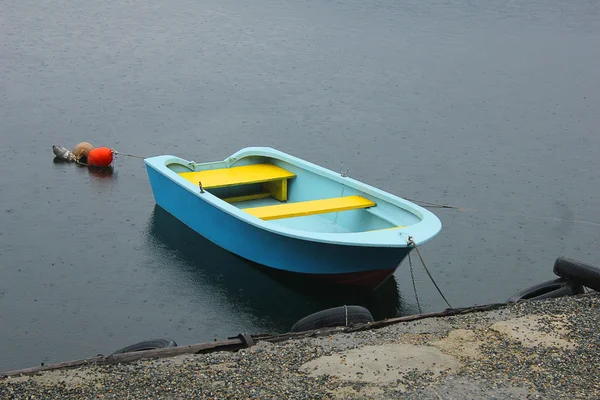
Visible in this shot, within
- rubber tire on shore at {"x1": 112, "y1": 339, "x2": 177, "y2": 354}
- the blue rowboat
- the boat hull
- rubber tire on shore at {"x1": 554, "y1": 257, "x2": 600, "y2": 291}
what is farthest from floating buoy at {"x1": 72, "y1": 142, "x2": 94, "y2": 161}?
rubber tire on shore at {"x1": 554, "y1": 257, "x2": 600, "y2": 291}

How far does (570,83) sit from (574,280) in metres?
13.3

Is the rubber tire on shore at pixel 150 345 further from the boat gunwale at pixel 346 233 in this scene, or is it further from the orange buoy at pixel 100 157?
the orange buoy at pixel 100 157

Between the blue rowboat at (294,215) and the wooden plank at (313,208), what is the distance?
0.04 ft

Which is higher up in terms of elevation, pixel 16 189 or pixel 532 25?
pixel 532 25

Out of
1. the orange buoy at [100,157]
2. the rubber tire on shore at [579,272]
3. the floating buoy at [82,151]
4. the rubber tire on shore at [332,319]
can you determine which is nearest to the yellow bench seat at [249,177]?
the orange buoy at [100,157]

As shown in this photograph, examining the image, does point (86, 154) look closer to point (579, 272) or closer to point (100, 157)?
point (100, 157)

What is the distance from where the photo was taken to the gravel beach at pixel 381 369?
7.18 metres

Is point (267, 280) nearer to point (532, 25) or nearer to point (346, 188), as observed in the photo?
point (346, 188)

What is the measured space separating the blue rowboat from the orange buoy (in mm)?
2580

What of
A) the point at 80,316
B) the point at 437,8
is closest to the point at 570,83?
the point at 437,8

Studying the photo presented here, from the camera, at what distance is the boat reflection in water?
10680mm

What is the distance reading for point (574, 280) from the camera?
9875 millimetres

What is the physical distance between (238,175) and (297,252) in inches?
115

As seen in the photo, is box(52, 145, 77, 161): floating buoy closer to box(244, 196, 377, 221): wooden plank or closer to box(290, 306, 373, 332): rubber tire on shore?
box(244, 196, 377, 221): wooden plank
